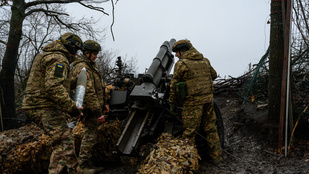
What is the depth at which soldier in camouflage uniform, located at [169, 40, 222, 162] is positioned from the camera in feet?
14.5

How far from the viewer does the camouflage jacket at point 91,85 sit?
4.32m

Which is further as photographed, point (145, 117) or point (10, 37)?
point (10, 37)

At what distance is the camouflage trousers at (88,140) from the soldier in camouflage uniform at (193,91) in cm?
151

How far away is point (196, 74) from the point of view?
14.7 feet

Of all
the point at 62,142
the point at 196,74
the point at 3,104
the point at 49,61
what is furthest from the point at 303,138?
the point at 3,104

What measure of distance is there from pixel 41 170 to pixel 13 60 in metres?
4.72

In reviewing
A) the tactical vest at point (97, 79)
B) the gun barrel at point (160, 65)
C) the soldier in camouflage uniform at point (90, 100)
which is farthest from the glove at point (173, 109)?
the tactical vest at point (97, 79)

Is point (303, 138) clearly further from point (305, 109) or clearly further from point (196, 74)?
point (196, 74)

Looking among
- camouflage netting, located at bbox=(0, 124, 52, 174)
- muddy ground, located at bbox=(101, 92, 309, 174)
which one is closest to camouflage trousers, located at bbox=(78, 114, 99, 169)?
muddy ground, located at bbox=(101, 92, 309, 174)

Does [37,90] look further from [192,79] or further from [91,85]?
[192,79]

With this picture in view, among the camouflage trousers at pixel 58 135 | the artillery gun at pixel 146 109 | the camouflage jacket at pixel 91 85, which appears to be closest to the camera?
the camouflage trousers at pixel 58 135

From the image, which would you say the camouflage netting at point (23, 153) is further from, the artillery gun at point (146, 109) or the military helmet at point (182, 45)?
the military helmet at point (182, 45)

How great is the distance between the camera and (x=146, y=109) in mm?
4473

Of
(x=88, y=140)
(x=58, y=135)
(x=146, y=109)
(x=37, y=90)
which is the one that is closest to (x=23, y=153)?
(x=88, y=140)
